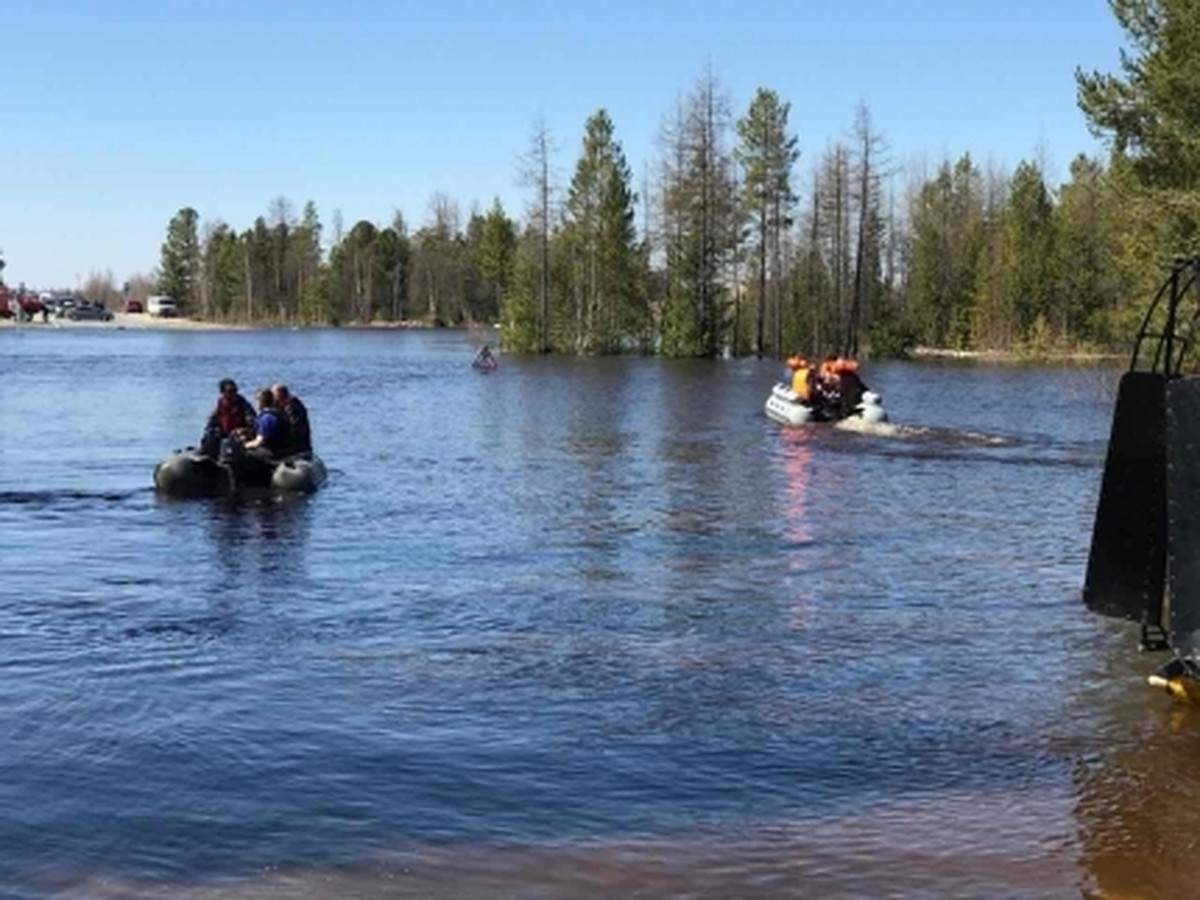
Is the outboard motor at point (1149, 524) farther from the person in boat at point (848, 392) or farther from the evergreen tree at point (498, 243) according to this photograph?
the evergreen tree at point (498, 243)

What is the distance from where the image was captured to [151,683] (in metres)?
10.5

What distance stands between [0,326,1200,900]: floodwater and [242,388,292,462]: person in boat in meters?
1.14

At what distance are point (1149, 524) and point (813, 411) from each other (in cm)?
2571

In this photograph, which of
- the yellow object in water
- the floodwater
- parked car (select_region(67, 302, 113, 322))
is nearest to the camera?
the floodwater

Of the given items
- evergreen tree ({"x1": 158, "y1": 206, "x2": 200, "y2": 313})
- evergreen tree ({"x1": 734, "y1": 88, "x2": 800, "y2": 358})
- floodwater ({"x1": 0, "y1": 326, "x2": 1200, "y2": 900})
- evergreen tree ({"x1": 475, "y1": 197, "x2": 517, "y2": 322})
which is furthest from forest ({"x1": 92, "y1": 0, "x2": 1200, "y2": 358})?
evergreen tree ({"x1": 158, "y1": 206, "x2": 200, "y2": 313})

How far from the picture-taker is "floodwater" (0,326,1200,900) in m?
7.23

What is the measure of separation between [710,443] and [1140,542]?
21962 millimetres

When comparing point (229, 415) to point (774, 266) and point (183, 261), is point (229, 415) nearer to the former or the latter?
point (774, 266)

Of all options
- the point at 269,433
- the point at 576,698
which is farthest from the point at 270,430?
the point at 576,698

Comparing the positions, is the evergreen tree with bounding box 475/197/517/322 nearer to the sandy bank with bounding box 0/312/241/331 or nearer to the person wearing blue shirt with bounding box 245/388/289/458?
the sandy bank with bounding box 0/312/241/331

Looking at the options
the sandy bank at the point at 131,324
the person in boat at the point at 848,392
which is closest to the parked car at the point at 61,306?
the sandy bank at the point at 131,324

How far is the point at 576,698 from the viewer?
10.2 m

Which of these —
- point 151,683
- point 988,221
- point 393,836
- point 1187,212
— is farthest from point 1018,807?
point 988,221

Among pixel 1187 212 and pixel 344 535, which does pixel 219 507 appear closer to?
pixel 344 535
